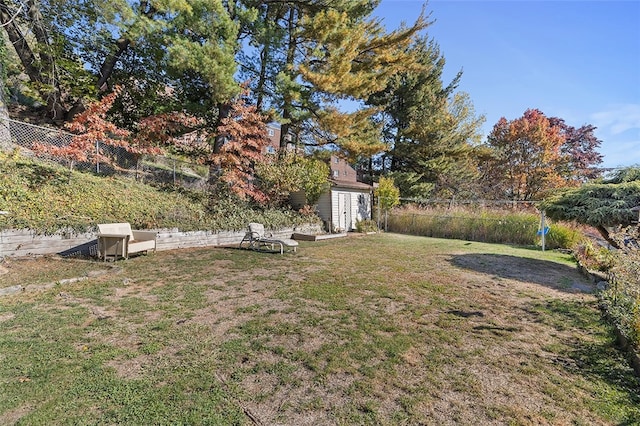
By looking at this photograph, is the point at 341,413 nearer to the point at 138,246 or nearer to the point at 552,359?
the point at 552,359

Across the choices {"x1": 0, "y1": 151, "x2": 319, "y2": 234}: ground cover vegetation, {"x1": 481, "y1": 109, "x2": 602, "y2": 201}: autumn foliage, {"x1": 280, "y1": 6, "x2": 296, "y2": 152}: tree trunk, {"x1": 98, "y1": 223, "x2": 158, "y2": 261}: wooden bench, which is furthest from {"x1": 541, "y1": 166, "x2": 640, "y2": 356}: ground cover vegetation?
{"x1": 481, "y1": 109, "x2": 602, "y2": 201}: autumn foliage

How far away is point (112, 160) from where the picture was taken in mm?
10641

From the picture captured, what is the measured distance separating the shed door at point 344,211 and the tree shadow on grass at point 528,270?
6.83 meters

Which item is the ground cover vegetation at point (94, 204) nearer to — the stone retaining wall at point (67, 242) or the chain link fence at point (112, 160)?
the stone retaining wall at point (67, 242)

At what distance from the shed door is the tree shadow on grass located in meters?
6.83

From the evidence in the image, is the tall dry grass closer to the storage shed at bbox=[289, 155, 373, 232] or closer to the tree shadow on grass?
the storage shed at bbox=[289, 155, 373, 232]

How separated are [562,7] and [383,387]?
32.0 ft

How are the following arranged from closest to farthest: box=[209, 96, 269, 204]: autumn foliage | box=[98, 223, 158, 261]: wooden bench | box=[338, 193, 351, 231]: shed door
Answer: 1. box=[98, 223, 158, 261]: wooden bench
2. box=[209, 96, 269, 204]: autumn foliage
3. box=[338, 193, 351, 231]: shed door

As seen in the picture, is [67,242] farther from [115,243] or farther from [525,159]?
[525,159]

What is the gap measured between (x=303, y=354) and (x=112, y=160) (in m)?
10.8

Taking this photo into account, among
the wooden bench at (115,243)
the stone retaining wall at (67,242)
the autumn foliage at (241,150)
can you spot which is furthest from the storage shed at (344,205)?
the wooden bench at (115,243)

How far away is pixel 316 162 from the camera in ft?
47.2

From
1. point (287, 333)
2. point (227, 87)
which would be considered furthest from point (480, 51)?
point (287, 333)

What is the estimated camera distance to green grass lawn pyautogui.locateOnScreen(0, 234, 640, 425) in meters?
2.30
